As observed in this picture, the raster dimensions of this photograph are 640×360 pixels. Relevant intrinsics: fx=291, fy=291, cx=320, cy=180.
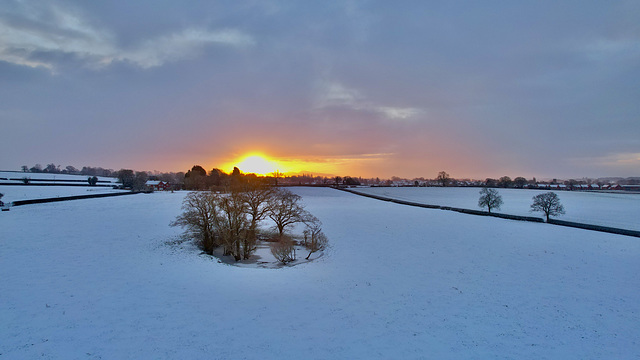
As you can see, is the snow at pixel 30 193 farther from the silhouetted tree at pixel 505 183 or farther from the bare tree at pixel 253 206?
the silhouetted tree at pixel 505 183

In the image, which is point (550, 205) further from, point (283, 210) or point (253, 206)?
point (253, 206)

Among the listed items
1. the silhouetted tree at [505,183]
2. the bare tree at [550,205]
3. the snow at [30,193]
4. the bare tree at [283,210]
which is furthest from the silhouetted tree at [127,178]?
the silhouetted tree at [505,183]

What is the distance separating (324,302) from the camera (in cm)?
1731

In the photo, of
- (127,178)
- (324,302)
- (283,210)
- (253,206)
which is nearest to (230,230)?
(253,206)

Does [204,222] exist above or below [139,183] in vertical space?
below

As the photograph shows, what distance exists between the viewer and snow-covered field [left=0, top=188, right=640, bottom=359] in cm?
1274

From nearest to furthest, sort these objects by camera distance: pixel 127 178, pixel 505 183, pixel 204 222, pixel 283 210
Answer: pixel 204 222, pixel 283 210, pixel 127 178, pixel 505 183

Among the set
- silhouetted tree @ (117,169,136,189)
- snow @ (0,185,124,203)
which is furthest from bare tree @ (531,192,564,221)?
silhouetted tree @ (117,169,136,189)

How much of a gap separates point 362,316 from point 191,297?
10.3 metres

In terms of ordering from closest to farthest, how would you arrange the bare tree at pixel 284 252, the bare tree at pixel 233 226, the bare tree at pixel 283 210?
1. the bare tree at pixel 284 252
2. the bare tree at pixel 233 226
3. the bare tree at pixel 283 210

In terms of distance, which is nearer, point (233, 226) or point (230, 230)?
point (230, 230)

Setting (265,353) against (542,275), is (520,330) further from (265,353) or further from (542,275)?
(265,353)

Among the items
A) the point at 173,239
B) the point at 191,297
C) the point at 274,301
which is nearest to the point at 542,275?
the point at 274,301

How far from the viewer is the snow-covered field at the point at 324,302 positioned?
12742 millimetres
